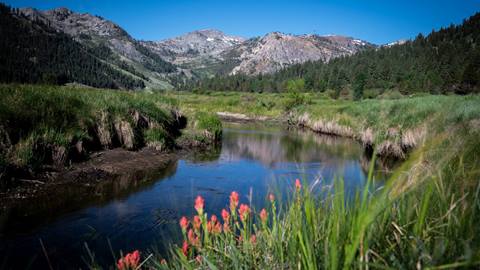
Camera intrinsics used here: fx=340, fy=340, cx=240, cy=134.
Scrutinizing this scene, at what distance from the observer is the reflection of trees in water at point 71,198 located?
718 cm

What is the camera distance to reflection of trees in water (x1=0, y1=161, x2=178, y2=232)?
23.5 ft

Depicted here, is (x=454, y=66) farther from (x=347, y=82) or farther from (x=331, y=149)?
(x=331, y=149)

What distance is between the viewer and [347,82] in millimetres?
141375

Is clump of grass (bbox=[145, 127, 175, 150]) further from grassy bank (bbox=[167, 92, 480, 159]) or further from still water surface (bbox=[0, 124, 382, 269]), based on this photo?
grassy bank (bbox=[167, 92, 480, 159])

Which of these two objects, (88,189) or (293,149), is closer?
(88,189)

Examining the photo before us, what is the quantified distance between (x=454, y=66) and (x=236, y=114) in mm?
84624

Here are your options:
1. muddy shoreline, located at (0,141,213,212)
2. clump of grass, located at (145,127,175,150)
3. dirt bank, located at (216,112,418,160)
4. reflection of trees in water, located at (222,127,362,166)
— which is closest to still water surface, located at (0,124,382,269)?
muddy shoreline, located at (0,141,213,212)

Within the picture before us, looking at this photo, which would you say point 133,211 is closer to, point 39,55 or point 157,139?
point 157,139

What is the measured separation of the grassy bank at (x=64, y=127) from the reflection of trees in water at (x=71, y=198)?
111 centimetres

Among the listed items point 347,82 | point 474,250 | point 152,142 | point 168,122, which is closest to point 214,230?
point 474,250

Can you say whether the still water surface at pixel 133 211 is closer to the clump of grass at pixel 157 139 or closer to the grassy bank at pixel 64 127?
the clump of grass at pixel 157 139

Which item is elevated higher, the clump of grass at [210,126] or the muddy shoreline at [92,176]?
the clump of grass at [210,126]

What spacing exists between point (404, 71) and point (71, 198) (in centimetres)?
13875

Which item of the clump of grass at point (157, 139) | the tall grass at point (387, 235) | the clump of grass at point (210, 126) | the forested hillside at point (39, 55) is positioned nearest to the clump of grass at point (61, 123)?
the clump of grass at point (157, 139)
